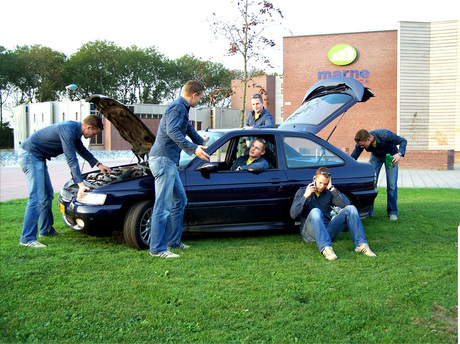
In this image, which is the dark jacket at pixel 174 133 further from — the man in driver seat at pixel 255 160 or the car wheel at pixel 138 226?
the man in driver seat at pixel 255 160

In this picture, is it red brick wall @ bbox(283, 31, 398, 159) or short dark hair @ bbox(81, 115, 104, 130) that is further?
red brick wall @ bbox(283, 31, 398, 159)

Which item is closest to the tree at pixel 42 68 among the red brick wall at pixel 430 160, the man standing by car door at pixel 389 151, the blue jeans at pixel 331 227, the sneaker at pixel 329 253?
the red brick wall at pixel 430 160

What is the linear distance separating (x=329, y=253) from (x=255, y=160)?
170cm

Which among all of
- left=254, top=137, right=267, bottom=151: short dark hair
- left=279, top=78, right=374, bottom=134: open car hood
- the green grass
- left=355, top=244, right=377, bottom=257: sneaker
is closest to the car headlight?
the green grass

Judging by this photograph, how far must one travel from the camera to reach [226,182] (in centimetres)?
571

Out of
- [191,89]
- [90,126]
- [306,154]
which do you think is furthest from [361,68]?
[90,126]

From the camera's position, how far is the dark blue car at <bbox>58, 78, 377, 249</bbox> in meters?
5.33

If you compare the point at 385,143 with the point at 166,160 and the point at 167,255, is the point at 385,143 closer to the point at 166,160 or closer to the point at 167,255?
the point at 166,160

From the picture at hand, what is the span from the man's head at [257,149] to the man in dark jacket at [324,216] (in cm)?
81

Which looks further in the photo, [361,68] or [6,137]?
[6,137]

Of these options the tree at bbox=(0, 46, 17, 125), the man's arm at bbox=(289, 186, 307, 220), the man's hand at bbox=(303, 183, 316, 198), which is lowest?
the man's arm at bbox=(289, 186, 307, 220)

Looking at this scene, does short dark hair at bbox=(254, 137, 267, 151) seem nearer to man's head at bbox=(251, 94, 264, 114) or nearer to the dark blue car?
the dark blue car

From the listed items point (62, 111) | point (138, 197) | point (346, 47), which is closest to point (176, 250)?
point (138, 197)

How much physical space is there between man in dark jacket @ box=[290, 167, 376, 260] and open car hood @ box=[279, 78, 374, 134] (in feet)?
3.84
